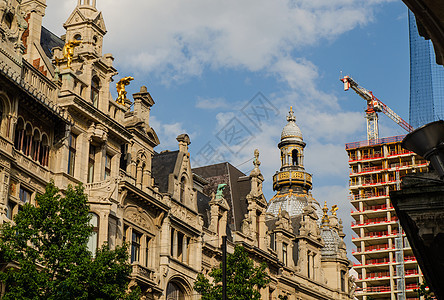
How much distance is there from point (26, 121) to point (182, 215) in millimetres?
15125

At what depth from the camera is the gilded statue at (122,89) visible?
50213mm

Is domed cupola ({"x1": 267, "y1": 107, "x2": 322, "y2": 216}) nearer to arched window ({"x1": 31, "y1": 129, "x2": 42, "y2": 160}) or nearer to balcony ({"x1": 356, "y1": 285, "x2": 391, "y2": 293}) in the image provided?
balcony ({"x1": 356, "y1": 285, "x2": 391, "y2": 293})

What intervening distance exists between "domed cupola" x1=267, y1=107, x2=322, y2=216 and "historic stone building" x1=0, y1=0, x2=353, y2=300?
88.6 ft

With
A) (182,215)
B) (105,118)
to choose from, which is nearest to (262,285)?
(182,215)

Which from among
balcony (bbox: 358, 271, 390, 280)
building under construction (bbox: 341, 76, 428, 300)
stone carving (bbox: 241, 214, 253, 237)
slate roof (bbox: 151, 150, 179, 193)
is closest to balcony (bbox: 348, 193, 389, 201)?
building under construction (bbox: 341, 76, 428, 300)

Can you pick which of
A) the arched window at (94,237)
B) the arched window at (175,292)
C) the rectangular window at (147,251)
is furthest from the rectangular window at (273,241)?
the arched window at (94,237)

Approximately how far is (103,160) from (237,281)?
10199 millimetres

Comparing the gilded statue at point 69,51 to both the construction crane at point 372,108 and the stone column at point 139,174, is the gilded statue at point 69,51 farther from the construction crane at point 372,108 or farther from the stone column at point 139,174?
the construction crane at point 372,108

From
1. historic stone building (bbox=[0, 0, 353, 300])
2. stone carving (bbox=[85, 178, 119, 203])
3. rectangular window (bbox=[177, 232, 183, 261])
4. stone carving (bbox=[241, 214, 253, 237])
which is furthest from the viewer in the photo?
stone carving (bbox=[241, 214, 253, 237])

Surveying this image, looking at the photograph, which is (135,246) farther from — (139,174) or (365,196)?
(365,196)

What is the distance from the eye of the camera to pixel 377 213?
424 feet

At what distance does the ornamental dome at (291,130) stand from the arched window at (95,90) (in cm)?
5354

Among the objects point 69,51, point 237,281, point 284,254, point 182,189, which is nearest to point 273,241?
point 284,254

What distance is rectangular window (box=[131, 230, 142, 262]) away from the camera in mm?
48438
